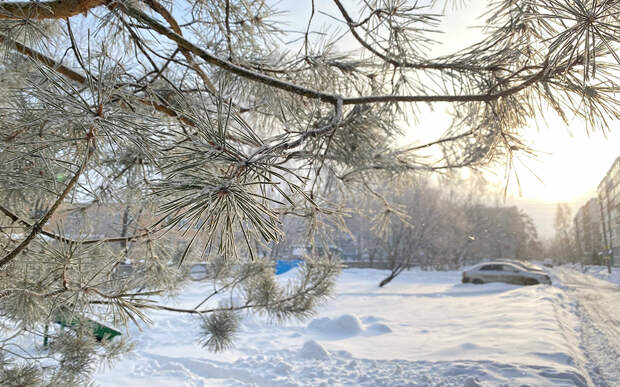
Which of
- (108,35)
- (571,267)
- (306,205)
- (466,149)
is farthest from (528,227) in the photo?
(108,35)

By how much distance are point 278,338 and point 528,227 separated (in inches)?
112

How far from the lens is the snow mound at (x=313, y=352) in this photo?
2912 mm

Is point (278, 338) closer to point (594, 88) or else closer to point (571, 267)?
point (571, 267)

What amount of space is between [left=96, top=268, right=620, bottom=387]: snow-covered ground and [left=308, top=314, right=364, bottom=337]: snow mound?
1cm

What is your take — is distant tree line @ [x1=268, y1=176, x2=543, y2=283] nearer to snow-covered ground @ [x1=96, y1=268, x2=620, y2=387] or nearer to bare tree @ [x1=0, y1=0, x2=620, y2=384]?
bare tree @ [x1=0, y1=0, x2=620, y2=384]

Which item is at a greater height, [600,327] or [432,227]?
[432,227]

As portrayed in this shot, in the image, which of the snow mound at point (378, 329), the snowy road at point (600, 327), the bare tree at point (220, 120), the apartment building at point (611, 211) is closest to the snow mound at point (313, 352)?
the snow mound at point (378, 329)

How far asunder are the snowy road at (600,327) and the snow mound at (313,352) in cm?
178

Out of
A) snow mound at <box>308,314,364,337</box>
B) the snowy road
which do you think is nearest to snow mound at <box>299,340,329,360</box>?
snow mound at <box>308,314,364,337</box>

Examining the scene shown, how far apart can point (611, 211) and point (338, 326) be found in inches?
123

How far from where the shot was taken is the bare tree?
21.5 inches

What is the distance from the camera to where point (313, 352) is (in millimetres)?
2967

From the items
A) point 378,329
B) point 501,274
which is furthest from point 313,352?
point 501,274

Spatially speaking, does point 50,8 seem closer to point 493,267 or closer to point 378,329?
point 378,329
